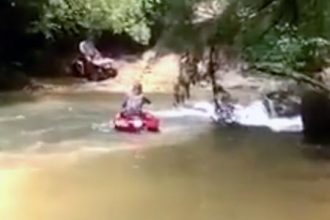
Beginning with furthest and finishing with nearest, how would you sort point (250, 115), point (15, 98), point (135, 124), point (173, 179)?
point (15, 98) → point (250, 115) → point (135, 124) → point (173, 179)

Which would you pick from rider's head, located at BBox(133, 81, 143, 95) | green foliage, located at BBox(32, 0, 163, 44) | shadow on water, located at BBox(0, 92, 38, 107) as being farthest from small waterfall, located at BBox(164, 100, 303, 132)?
green foliage, located at BBox(32, 0, 163, 44)

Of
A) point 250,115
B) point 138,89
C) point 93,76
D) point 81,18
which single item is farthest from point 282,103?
point 81,18

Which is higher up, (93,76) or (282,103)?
(93,76)

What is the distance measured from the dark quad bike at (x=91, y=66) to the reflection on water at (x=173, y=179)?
362cm

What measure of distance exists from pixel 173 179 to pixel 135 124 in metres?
1.99

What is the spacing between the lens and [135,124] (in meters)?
8.65

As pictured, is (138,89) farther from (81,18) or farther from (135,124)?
(81,18)

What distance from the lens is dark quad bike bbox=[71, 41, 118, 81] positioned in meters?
12.4

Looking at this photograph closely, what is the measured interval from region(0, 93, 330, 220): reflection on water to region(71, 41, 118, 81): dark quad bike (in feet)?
11.9

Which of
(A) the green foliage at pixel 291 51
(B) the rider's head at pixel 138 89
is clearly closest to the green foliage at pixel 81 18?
(B) the rider's head at pixel 138 89

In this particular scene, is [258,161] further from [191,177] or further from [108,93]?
[108,93]

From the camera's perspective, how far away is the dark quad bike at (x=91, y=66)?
1245cm

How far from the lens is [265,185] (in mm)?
6652

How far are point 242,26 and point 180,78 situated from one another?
5.53ft
